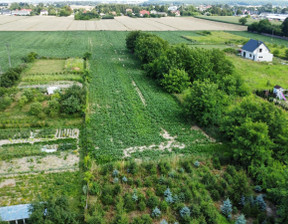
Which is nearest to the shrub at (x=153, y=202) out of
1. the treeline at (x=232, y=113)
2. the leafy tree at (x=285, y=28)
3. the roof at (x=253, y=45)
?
the treeline at (x=232, y=113)

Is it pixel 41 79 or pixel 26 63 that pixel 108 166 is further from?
pixel 26 63

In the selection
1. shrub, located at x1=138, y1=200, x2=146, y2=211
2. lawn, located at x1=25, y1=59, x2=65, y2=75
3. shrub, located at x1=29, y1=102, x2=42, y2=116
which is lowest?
shrub, located at x1=138, y1=200, x2=146, y2=211

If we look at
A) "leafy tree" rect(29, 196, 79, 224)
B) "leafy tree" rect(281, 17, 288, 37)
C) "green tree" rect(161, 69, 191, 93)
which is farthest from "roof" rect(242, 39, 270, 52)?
"leafy tree" rect(29, 196, 79, 224)

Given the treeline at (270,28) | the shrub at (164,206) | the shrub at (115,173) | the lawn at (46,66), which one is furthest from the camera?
the treeline at (270,28)

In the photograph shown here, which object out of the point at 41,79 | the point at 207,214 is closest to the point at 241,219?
the point at 207,214

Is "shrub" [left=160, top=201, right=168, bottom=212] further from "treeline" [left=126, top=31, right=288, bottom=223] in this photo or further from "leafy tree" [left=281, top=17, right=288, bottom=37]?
"leafy tree" [left=281, top=17, right=288, bottom=37]

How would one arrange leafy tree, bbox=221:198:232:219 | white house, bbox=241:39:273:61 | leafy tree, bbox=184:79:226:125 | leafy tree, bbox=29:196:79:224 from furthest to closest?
white house, bbox=241:39:273:61 < leafy tree, bbox=184:79:226:125 < leafy tree, bbox=221:198:232:219 < leafy tree, bbox=29:196:79:224

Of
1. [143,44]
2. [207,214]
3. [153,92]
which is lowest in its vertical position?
[207,214]

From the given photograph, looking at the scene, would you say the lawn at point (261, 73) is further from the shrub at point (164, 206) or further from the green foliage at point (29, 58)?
the green foliage at point (29, 58)
